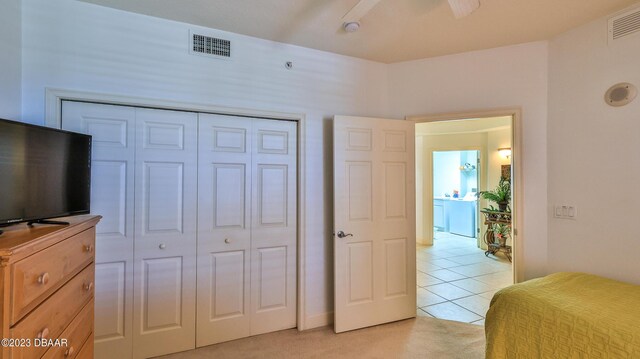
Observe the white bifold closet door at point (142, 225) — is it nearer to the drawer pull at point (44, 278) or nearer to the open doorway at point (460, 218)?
the drawer pull at point (44, 278)

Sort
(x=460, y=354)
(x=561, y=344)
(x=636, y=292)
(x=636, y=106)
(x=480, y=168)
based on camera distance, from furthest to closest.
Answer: (x=480, y=168) < (x=460, y=354) < (x=636, y=106) < (x=636, y=292) < (x=561, y=344)

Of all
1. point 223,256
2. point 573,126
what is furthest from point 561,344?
point 223,256

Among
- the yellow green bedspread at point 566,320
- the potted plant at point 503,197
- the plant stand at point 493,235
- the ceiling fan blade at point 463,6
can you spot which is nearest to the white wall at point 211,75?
the ceiling fan blade at point 463,6

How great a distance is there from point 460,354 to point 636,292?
1.18 metres

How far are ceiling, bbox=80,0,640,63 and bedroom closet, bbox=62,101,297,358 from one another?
0.74 metres

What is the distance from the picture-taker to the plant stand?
480 cm

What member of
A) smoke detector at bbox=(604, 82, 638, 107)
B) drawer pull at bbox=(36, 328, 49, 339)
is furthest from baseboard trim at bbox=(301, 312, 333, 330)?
Answer: smoke detector at bbox=(604, 82, 638, 107)

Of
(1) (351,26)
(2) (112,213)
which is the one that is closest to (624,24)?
(1) (351,26)

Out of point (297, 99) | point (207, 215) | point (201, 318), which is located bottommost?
point (201, 318)

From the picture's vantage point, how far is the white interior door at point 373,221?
99.5 inches

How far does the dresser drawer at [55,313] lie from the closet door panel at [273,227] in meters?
1.20

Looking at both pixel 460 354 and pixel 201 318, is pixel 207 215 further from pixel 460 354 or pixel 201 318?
pixel 460 354

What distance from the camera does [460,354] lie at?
2152 mm

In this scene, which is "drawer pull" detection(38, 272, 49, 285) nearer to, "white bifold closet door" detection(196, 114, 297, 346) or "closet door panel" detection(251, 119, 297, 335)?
"white bifold closet door" detection(196, 114, 297, 346)
